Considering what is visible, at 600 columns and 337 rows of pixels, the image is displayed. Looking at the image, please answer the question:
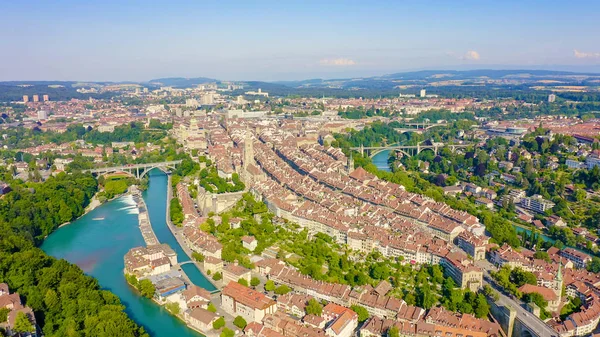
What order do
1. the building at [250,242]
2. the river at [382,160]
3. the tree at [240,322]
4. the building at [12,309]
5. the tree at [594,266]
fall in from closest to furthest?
the building at [12,309] → the tree at [240,322] → the tree at [594,266] → the building at [250,242] → the river at [382,160]

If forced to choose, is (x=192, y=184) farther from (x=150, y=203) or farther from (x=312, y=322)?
(x=312, y=322)

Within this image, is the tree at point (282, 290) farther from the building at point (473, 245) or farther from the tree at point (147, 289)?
the building at point (473, 245)


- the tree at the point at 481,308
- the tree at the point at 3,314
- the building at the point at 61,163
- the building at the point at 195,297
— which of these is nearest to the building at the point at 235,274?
the building at the point at 195,297

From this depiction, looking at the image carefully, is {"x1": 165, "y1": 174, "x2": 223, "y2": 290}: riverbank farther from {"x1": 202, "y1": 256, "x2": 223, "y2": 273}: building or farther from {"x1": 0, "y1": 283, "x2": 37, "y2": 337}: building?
{"x1": 0, "y1": 283, "x2": 37, "y2": 337}: building

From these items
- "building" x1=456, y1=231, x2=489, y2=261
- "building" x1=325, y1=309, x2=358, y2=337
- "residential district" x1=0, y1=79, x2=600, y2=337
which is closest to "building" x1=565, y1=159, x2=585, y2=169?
"residential district" x1=0, y1=79, x2=600, y2=337

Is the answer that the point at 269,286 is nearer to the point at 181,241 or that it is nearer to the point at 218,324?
the point at 218,324

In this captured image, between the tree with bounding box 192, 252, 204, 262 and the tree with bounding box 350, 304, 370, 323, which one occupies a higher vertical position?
the tree with bounding box 192, 252, 204, 262
